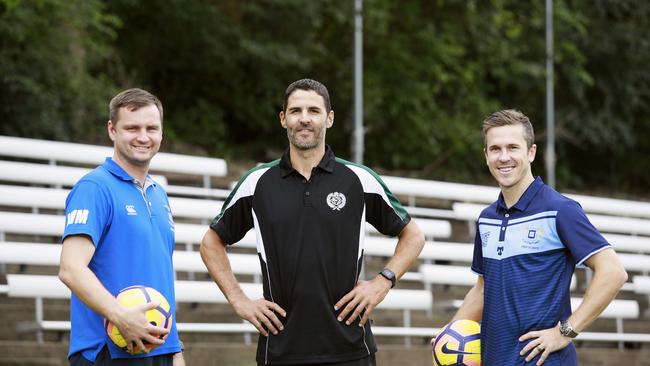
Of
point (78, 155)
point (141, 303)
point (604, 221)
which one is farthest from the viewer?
point (604, 221)

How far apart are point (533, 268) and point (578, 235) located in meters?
0.26

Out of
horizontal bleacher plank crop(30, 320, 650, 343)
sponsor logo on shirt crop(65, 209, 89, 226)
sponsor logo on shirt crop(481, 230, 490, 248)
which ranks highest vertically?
sponsor logo on shirt crop(65, 209, 89, 226)

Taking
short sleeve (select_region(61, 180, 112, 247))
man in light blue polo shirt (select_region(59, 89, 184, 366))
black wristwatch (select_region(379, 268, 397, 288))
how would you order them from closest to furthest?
man in light blue polo shirt (select_region(59, 89, 184, 366)), short sleeve (select_region(61, 180, 112, 247)), black wristwatch (select_region(379, 268, 397, 288))

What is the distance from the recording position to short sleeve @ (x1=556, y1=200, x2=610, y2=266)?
437cm

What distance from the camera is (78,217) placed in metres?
4.19

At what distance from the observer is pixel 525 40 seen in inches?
854

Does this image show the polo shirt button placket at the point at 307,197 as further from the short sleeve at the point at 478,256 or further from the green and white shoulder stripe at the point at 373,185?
the short sleeve at the point at 478,256

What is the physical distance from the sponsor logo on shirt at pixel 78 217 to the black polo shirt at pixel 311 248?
36.1 inches

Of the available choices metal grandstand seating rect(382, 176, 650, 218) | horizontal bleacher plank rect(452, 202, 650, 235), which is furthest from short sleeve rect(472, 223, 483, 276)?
horizontal bleacher plank rect(452, 202, 650, 235)

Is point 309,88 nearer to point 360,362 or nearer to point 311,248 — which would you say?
point 311,248

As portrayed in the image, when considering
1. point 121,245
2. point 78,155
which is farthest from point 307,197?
point 78,155

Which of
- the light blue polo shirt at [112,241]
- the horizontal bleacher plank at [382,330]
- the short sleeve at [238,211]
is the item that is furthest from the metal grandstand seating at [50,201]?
the light blue polo shirt at [112,241]

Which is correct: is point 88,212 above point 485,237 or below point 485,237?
above

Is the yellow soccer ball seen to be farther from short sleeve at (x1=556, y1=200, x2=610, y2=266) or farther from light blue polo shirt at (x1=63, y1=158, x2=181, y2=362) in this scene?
light blue polo shirt at (x1=63, y1=158, x2=181, y2=362)
